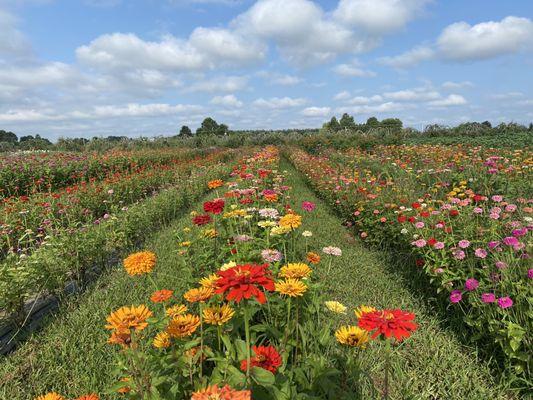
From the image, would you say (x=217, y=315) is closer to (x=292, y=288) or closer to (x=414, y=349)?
(x=292, y=288)

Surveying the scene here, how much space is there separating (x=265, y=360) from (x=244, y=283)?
16.6 inches

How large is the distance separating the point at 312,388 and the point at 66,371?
1.70 metres

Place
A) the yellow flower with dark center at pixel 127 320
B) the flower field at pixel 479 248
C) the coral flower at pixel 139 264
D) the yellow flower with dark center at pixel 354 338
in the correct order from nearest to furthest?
1. the yellow flower with dark center at pixel 127 320
2. the yellow flower with dark center at pixel 354 338
3. the coral flower at pixel 139 264
4. the flower field at pixel 479 248

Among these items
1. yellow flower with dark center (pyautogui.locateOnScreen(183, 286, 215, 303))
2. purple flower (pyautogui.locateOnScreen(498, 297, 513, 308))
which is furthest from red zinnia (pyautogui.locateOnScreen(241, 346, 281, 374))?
purple flower (pyautogui.locateOnScreen(498, 297, 513, 308))

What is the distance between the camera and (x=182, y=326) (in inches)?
55.0

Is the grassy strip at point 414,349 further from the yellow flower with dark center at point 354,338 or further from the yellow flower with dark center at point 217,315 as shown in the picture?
the yellow flower with dark center at point 217,315

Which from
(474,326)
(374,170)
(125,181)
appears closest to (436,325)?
(474,326)

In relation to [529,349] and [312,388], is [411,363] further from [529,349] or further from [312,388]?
[312,388]

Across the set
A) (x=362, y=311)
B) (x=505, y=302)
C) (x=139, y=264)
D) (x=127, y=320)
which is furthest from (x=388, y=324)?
(x=505, y=302)

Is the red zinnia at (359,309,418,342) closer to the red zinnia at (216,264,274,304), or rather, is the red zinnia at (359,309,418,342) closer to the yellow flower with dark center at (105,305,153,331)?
the red zinnia at (216,264,274,304)

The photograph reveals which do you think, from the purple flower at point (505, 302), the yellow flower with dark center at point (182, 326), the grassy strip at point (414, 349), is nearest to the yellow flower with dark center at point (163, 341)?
the yellow flower with dark center at point (182, 326)

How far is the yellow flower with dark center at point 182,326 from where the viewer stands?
1.36 m

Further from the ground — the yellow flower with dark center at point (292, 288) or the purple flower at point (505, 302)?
the yellow flower with dark center at point (292, 288)

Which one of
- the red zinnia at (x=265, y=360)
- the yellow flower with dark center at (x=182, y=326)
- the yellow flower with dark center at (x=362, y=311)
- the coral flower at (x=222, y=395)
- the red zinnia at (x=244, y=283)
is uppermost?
the red zinnia at (x=244, y=283)
